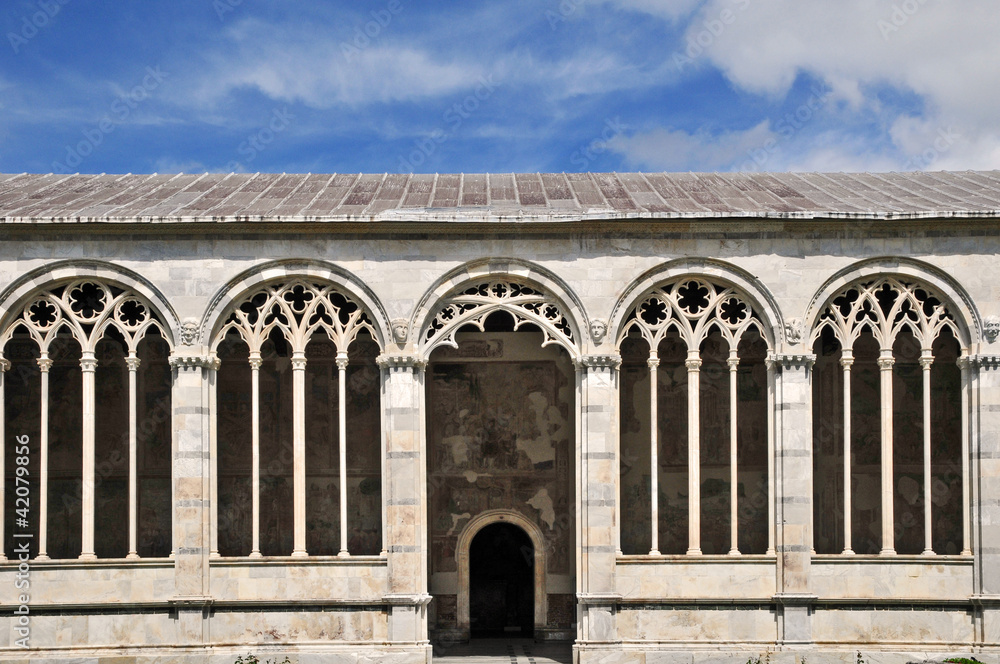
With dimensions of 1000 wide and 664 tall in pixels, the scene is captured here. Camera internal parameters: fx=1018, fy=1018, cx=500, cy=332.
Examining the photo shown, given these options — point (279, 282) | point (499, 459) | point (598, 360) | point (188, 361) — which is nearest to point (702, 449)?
point (499, 459)

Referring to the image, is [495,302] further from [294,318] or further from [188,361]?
[188,361]

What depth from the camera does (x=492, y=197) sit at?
22.1 m

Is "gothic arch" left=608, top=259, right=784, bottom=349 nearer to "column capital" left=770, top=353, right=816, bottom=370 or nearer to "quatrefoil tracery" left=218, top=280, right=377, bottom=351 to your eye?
"column capital" left=770, top=353, right=816, bottom=370

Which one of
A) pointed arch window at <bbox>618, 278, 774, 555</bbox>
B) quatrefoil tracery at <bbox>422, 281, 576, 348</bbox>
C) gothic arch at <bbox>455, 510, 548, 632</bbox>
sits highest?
quatrefoil tracery at <bbox>422, 281, 576, 348</bbox>

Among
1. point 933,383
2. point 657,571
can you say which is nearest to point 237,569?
point 657,571

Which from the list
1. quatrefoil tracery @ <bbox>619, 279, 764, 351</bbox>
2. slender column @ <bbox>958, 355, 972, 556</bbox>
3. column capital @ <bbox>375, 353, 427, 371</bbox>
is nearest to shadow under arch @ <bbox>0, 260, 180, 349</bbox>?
column capital @ <bbox>375, 353, 427, 371</bbox>

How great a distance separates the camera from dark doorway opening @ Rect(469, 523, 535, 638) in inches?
948

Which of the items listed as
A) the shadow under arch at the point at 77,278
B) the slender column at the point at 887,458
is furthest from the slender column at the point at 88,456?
the slender column at the point at 887,458

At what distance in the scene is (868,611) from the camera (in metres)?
19.3

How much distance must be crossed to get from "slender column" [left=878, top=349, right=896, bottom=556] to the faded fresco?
7207mm

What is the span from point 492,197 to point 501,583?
9.14 meters

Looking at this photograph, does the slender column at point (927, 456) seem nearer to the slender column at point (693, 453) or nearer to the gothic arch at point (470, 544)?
the slender column at point (693, 453)

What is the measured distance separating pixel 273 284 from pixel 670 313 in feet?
25.5

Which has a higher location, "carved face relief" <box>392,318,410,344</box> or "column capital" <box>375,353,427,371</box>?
"carved face relief" <box>392,318,410,344</box>
